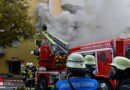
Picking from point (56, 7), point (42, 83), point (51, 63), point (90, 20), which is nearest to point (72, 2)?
point (56, 7)

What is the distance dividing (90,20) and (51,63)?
39.2ft

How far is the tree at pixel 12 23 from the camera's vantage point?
564 inches

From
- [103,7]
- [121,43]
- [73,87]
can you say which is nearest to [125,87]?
[73,87]

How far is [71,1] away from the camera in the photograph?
22484mm

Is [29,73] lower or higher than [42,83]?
higher

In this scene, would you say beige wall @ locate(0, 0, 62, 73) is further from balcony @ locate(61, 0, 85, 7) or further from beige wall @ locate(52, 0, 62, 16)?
balcony @ locate(61, 0, 85, 7)

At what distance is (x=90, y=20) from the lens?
20312mm

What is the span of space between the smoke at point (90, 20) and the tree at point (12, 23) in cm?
602

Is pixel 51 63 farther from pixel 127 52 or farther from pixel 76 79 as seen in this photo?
pixel 76 79

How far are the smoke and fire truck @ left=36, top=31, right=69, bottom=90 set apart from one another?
751 cm

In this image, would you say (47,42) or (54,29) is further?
(54,29)

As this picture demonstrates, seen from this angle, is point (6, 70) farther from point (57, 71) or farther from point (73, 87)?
point (73, 87)

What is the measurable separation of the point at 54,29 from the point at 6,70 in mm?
6279

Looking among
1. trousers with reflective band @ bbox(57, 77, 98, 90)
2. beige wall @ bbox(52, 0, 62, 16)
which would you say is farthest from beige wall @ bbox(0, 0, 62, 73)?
trousers with reflective band @ bbox(57, 77, 98, 90)
